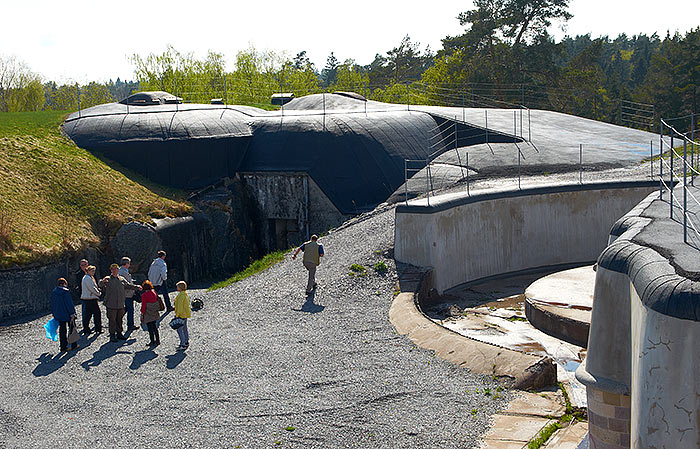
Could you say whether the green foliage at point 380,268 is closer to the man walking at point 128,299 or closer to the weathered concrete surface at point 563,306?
the weathered concrete surface at point 563,306

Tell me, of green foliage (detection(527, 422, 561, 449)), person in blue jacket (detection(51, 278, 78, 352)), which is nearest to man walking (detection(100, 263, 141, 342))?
person in blue jacket (detection(51, 278, 78, 352))

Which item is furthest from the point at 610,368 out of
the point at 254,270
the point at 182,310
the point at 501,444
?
the point at 254,270

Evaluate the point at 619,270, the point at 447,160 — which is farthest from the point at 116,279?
the point at 447,160

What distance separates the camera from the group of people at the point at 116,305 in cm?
1302

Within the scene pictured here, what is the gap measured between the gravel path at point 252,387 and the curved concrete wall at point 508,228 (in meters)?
3.21

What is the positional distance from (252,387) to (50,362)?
4067 millimetres

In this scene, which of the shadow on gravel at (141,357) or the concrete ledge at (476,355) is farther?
the shadow on gravel at (141,357)

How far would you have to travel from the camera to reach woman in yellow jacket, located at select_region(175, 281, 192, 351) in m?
13.0

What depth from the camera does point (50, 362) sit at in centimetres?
1282

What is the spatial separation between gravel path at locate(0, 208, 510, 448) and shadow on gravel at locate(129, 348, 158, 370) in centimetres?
2

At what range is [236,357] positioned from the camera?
1274 cm

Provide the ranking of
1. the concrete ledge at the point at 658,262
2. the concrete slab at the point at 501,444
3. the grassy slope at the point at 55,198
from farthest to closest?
1. the grassy slope at the point at 55,198
2. the concrete slab at the point at 501,444
3. the concrete ledge at the point at 658,262

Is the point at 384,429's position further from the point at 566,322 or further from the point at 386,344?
the point at 566,322

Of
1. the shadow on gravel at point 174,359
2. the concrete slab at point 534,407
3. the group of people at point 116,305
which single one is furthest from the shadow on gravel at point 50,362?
the concrete slab at point 534,407
